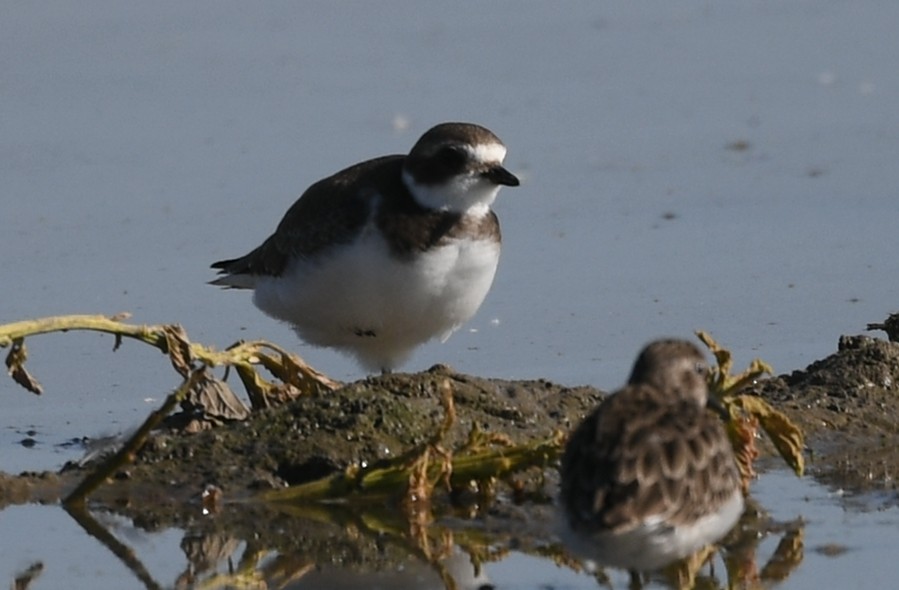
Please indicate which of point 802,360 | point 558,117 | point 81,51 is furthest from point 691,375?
point 81,51

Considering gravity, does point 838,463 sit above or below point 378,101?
below

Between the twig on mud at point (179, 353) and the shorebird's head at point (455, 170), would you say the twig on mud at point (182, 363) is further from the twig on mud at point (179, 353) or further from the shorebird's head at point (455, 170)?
the shorebird's head at point (455, 170)

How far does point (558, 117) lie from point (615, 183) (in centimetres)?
133

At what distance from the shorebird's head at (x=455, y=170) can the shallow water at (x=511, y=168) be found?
41.6 inches

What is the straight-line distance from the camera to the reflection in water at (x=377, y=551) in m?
6.86

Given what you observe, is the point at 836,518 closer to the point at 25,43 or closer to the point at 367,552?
the point at 367,552

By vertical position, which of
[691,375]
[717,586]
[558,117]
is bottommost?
[717,586]

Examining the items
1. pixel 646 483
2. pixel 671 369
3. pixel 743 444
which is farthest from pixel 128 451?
pixel 743 444

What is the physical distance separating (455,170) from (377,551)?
7.15 ft

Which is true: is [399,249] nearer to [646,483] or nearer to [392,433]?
[392,433]

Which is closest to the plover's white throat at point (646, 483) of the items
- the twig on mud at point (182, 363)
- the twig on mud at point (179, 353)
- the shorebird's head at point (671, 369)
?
the shorebird's head at point (671, 369)

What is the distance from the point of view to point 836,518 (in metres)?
7.39

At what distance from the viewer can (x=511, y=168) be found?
40.8ft

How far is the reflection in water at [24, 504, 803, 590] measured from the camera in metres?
6.86
